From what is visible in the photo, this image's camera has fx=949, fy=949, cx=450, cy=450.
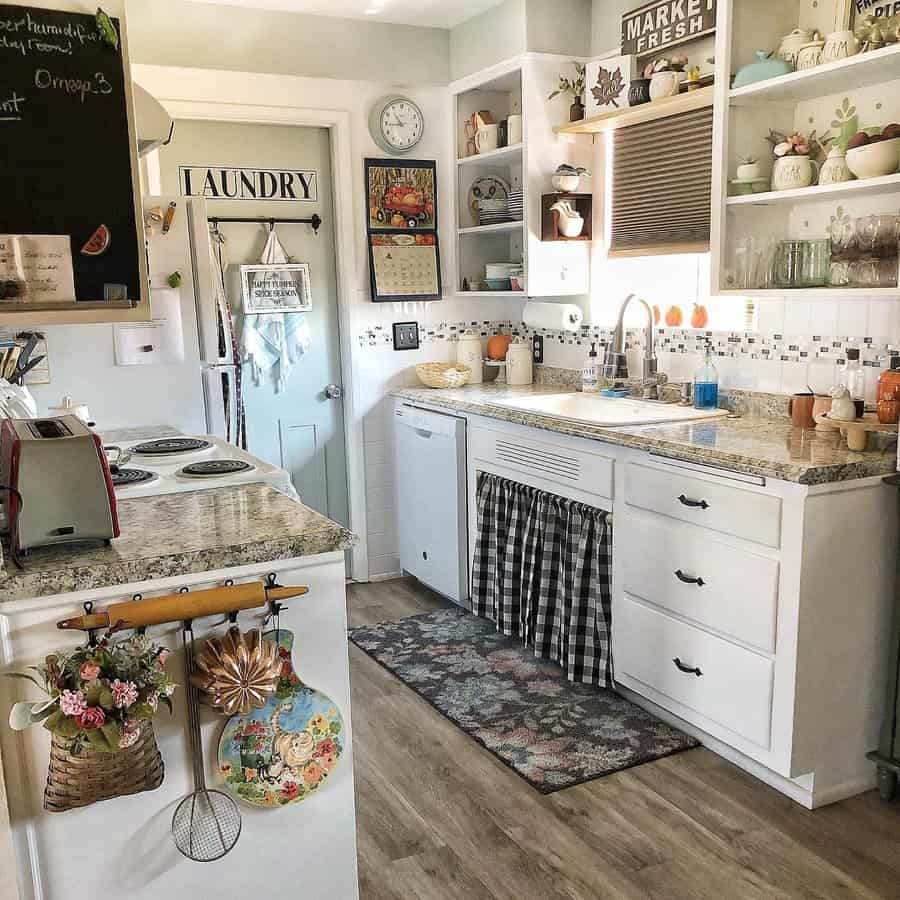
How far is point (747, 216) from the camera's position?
9.88 ft

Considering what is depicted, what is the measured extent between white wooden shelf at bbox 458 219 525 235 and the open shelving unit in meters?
1.20

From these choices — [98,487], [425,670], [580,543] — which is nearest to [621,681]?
[580,543]

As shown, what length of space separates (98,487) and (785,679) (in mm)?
1762

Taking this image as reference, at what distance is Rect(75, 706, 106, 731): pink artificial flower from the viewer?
1.55 meters

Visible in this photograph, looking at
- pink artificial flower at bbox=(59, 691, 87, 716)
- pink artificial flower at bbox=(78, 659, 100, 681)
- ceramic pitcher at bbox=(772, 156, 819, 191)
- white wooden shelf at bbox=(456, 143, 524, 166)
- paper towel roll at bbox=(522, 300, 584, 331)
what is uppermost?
white wooden shelf at bbox=(456, 143, 524, 166)

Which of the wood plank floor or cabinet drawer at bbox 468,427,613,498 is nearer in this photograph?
the wood plank floor

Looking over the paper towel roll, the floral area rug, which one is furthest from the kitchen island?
the paper towel roll

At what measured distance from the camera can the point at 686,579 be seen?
A: 9.02 ft

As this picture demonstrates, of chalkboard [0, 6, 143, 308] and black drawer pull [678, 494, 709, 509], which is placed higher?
chalkboard [0, 6, 143, 308]

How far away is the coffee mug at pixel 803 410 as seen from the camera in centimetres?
296

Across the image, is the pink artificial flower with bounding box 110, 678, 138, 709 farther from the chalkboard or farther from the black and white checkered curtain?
the black and white checkered curtain

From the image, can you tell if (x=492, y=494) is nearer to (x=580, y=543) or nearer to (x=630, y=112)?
(x=580, y=543)

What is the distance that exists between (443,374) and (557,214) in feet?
2.89

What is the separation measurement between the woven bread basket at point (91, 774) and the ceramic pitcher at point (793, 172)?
2.32 meters
